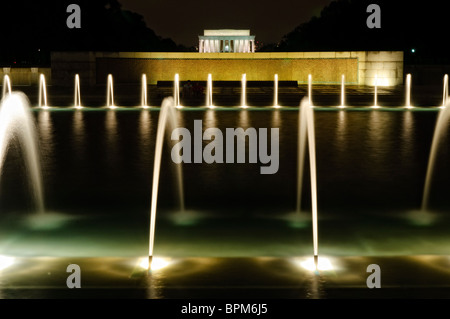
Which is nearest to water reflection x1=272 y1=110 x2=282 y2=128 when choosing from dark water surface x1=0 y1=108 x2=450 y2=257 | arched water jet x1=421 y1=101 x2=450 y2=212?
dark water surface x1=0 y1=108 x2=450 y2=257

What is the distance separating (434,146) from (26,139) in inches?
311

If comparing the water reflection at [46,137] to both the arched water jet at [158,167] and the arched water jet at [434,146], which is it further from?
the arched water jet at [434,146]

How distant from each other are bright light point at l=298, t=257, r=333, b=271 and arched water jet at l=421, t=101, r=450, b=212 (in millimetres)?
2399

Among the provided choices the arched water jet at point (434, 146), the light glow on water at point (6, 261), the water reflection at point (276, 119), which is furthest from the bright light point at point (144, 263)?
the water reflection at point (276, 119)

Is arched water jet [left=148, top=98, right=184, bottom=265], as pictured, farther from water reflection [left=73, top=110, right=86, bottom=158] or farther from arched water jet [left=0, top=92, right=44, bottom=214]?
arched water jet [left=0, top=92, right=44, bottom=214]

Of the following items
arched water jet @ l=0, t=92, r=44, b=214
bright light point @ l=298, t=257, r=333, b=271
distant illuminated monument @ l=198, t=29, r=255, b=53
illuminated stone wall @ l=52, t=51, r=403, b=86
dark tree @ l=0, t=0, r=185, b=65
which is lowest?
bright light point @ l=298, t=257, r=333, b=271

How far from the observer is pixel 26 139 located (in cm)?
1402

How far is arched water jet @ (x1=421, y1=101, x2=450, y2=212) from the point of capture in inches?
331

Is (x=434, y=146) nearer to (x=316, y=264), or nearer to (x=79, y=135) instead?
(x=79, y=135)

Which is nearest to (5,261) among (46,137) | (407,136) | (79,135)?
(46,137)
